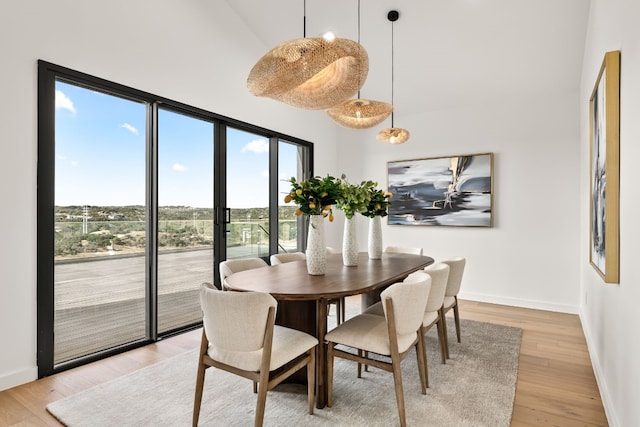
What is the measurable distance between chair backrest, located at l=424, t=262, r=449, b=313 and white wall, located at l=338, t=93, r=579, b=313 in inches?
107

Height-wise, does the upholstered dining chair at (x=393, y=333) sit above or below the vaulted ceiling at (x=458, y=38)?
below

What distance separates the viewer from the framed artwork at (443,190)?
484 cm

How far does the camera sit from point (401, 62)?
14.8ft

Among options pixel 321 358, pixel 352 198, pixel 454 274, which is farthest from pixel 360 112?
pixel 321 358

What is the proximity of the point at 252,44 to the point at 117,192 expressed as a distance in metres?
2.47

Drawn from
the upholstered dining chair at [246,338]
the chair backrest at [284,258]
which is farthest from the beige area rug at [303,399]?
the chair backrest at [284,258]

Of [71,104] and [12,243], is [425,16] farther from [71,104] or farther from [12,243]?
[12,243]

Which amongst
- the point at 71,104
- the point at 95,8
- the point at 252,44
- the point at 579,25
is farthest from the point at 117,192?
the point at 579,25

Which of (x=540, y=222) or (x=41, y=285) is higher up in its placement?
(x=540, y=222)

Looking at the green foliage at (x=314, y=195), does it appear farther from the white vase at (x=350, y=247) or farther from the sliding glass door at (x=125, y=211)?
the sliding glass door at (x=125, y=211)

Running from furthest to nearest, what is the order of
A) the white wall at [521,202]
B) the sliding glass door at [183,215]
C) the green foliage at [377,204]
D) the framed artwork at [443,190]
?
the framed artwork at [443,190]
the white wall at [521,202]
the sliding glass door at [183,215]
the green foliage at [377,204]

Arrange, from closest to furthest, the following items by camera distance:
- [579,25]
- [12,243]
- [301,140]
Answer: [12,243], [579,25], [301,140]

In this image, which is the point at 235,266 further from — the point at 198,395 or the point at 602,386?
the point at 602,386

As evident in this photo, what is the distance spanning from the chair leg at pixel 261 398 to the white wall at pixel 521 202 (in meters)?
3.95
